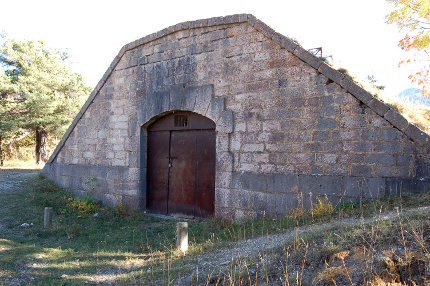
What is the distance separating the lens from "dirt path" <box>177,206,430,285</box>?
169 inches

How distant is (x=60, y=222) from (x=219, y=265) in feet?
16.8

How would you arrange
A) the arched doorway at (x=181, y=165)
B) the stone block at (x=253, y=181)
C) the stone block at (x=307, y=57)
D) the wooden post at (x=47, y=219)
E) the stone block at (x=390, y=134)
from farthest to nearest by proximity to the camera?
the arched doorway at (x=181, y=165) < the wooden post at (x=47, y=219) < the stone block at (x=253, y=181) < the stone block at (x=307, y=57) < the stone block at (x=390, y=134)

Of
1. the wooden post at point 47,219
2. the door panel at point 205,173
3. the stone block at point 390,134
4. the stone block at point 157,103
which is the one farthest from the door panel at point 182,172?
the stone block at point 390,134

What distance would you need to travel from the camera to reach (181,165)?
8.72 m

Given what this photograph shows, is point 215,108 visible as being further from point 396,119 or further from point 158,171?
point 396,119

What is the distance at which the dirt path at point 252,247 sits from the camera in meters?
4.30

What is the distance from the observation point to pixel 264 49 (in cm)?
711

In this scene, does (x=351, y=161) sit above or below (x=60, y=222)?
above

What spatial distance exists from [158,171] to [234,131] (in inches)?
102

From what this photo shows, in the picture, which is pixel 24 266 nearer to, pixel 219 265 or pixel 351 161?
pixel 219 265

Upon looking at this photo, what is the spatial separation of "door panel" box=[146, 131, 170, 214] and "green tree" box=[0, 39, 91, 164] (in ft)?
39.2

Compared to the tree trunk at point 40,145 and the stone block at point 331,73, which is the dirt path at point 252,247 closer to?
the stone block at point 331,73

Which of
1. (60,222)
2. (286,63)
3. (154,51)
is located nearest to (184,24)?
(154,51)

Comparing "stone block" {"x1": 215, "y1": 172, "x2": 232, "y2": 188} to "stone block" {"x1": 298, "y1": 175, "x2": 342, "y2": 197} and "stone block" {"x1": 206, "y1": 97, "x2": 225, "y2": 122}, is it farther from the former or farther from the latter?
"stone block" {"x1": 298, "y1": 175, "x2": 342, "y2": 197}
